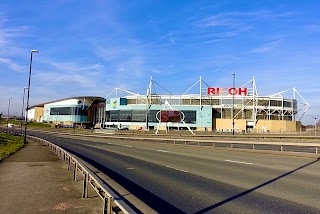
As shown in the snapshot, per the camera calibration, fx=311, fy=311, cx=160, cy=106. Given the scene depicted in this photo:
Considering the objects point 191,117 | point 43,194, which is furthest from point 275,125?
point 43,194

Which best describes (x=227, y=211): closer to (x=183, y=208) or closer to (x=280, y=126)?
(x=183, y=208)

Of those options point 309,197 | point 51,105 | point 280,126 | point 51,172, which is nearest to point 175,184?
point 309,197

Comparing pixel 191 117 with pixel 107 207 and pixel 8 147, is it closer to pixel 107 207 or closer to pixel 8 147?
pixel 8 147

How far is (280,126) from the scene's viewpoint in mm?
106062

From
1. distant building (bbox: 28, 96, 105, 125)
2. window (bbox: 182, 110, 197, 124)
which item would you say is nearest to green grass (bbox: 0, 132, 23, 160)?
window (bbox: 182, 110, 197, 124)

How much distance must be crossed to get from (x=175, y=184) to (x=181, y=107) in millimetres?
107915

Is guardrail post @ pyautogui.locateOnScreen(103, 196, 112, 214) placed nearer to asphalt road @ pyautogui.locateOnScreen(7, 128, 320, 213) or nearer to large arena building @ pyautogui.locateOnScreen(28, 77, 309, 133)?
asphalt road @ pyautogui.locateOnScreen(7, 128, 320, 213)

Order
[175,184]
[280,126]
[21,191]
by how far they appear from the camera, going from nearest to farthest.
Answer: [21,191] → [175,184] → [280,126]

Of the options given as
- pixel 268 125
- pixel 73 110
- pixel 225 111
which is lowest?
pixel 268 125

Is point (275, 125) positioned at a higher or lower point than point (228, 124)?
lower

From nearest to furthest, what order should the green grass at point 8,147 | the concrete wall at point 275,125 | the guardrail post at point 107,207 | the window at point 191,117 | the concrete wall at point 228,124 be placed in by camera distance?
the guardrail post at point 107,207 < the green grass at point 8,147 < the concrete wall at point 275,125 < the concrete wall at point 228,124 < the window at point 191,117

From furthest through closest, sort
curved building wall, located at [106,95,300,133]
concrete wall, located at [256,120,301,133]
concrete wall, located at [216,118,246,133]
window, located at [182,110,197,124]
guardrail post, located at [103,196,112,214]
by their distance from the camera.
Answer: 1. window, located at [182,110,197,124]
2. curved building wall, located at [106,95,300,133]
3. concrete wall, located at [216,118,246,133]
4. concrete wall, located at [256,120,301,133]
5. guardrail post, located at [103,196,112,214]

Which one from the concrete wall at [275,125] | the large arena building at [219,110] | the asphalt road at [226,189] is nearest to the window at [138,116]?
the large arena building at [219,110]

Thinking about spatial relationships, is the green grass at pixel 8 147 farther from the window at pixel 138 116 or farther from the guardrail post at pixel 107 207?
the window at pixel 138 116
